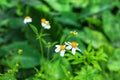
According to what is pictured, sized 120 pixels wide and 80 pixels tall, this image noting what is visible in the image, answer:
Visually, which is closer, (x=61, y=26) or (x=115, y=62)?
(x=115, y=62)

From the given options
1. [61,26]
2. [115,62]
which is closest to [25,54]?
[61,26]

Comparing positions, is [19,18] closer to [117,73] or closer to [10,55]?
[10,55]

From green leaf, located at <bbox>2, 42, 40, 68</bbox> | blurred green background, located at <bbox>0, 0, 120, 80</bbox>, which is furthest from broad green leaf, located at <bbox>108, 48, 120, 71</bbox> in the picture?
green leaf, located at <bbox>2, 42, 40, 68</bbox>

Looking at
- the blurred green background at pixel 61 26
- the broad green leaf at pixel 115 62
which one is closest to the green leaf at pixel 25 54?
the blurred green background at pixel 61 26

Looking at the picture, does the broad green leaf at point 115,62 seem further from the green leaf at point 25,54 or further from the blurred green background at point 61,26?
the green leaf at point 25,54

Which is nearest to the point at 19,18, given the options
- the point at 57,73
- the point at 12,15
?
the point at 12,15

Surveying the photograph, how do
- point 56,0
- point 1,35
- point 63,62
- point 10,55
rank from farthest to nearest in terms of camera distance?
point 56,0 → point 1,35 → point 10,55 → point 63,62

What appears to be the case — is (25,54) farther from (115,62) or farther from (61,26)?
(115,62)

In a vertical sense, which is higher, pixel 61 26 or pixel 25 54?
pixel 61 26
